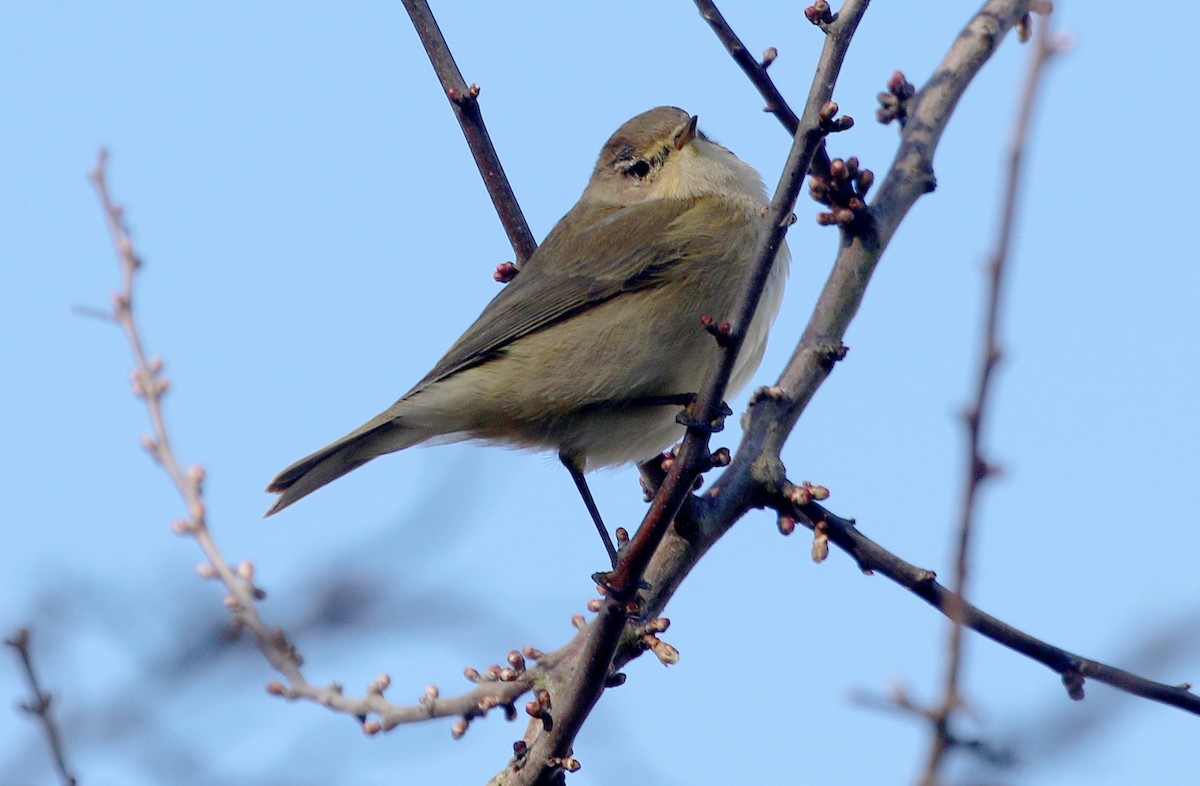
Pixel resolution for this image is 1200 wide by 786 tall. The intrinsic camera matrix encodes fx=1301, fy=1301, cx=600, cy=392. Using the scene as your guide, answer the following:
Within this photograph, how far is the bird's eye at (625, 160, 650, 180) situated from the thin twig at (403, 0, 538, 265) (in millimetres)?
1063

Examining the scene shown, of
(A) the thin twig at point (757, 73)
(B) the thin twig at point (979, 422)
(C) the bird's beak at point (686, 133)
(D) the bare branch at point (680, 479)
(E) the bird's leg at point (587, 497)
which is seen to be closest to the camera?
(B) the thin twig at point (979, 422)

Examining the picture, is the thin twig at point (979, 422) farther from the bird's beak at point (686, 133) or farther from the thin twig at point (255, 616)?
the bird's beak at point (686, 133)

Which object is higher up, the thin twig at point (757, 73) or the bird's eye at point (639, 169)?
the bird's eye at point (639, 169)

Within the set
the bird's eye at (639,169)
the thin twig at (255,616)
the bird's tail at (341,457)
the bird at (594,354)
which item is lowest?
the thin twig at (255,616)

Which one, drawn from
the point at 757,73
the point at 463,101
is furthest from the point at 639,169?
the point at 757,73

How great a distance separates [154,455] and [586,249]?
247 cm

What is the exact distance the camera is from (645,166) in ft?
20.8

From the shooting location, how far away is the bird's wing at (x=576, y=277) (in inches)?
215

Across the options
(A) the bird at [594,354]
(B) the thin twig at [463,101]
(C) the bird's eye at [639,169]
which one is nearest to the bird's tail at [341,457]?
(A) the bird at [594,354]

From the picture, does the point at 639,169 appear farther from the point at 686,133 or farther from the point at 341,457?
the point at 341,457

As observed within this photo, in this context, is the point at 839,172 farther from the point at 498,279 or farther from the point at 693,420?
the point at 498,279

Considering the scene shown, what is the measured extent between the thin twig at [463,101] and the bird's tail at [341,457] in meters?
1.05

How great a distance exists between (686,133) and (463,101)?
4.53 ft

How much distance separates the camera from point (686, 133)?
20.3ft
